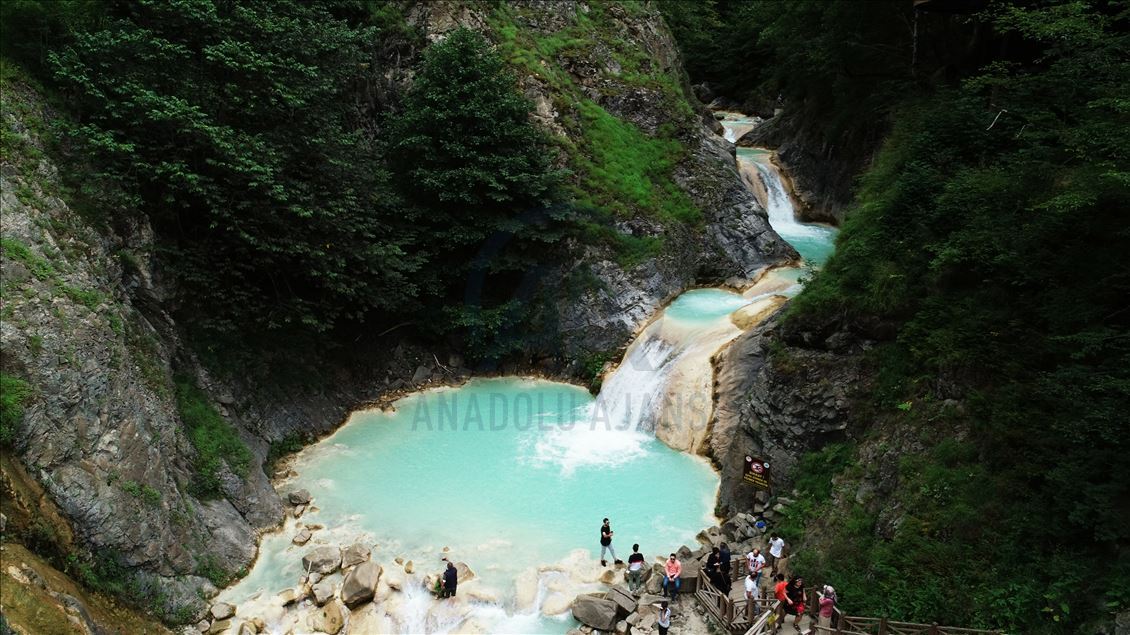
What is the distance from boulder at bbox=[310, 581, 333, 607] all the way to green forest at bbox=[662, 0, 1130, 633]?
35.8ft

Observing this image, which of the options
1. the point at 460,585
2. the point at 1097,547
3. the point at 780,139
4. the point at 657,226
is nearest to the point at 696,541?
the point at 460,585

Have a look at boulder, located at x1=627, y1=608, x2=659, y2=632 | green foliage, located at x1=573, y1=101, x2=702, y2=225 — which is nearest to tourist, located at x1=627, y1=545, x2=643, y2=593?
boulder, located at x1=627, y1=608, x2=659, y2=632

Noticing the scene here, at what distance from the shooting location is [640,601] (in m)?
14.2

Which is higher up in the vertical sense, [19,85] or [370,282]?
[19,85]

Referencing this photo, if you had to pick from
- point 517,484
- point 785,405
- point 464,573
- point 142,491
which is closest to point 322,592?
point 464,573

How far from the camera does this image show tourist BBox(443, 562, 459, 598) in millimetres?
14766

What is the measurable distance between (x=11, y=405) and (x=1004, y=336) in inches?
777

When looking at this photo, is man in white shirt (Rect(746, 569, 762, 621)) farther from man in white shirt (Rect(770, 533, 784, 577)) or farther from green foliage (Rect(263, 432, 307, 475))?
green foliage (Rect(263, 432, 307, 475))

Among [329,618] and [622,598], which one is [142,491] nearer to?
[329,618]

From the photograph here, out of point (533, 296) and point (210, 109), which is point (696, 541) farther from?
point (210, 109)

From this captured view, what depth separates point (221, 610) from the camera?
14180 mm

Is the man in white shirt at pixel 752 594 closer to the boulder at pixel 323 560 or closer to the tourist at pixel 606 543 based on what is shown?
the tourist at pixel 606 543

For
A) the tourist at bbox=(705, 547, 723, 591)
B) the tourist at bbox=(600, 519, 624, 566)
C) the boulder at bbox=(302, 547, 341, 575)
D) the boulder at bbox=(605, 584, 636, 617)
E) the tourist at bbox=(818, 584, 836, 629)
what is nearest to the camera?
the tourist at bbox=(818, 584, 836, 629)

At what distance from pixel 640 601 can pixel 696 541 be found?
3160 millimetres
